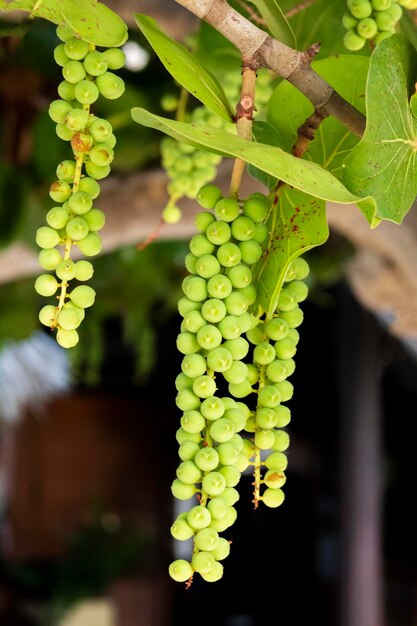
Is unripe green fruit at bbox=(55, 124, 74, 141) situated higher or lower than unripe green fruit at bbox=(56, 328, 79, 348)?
higher

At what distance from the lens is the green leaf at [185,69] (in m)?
0.41

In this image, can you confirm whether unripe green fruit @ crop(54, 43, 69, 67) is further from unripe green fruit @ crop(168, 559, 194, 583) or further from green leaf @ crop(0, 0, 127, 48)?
unripe green fruit @ crop(168, 559, 194, 583)

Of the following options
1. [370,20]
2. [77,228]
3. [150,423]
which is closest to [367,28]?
[370,20]

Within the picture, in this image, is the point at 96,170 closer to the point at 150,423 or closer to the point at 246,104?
the point at 246,104

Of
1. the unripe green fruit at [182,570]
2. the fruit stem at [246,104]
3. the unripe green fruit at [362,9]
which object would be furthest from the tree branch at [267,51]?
the unripe green fruit at [182,570]

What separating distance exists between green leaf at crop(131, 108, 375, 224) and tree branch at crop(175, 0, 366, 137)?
60 millimetres

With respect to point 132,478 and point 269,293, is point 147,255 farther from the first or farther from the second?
point 132,478

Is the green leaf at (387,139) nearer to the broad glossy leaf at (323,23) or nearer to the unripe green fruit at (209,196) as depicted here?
the unripe green fruit at (209,196)

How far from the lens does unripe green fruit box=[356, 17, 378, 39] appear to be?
1.66 feet

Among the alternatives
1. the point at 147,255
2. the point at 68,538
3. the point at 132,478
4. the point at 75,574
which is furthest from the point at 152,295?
A: the point at 132,478

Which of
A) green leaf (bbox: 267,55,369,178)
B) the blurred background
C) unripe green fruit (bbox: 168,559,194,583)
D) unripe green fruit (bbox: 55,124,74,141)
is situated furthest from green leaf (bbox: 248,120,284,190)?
the blurred background

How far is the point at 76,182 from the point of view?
40 centimetres

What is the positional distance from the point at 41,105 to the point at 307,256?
78 cm

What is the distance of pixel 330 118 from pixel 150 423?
219 inches
